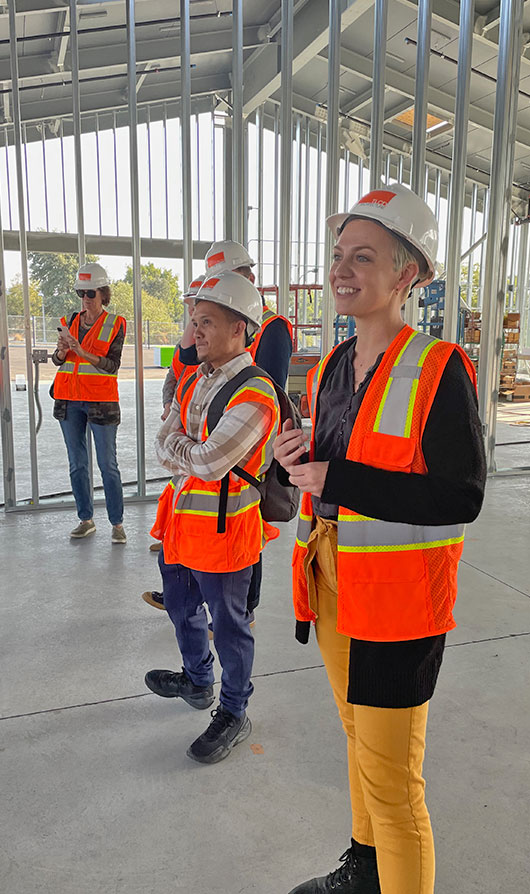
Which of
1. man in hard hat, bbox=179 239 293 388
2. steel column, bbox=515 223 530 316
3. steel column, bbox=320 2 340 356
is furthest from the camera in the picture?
steel column, bbox=515 223 530 316

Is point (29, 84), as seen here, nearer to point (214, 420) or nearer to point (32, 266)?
point (32, 266)

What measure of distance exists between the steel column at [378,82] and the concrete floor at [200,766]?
4335mm

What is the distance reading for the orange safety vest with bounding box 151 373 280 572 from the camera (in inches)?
97.2

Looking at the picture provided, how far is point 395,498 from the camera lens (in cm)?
144

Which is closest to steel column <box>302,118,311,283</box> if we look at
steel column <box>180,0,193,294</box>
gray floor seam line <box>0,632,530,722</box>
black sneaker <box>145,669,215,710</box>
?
steel column <box>180,0,193,294</box>

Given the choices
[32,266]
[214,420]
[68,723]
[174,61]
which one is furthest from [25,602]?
[32,266]

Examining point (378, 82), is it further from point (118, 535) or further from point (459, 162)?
point (118, 535)

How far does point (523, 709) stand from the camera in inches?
117

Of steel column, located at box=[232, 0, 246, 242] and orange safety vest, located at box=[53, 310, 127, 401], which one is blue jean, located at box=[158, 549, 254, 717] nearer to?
orange safety vest, located at box=[53, 310, 127, 401]

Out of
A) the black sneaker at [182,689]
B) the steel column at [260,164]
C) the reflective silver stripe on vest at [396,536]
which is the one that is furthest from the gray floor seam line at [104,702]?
the steel column at [260,164]

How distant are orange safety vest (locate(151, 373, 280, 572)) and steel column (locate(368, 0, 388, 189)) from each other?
4627 mm

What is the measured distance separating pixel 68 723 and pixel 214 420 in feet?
4.82

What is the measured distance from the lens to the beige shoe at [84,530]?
5364 millimetres

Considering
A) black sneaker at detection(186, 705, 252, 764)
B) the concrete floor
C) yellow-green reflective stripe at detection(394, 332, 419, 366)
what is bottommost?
the concrete floor
